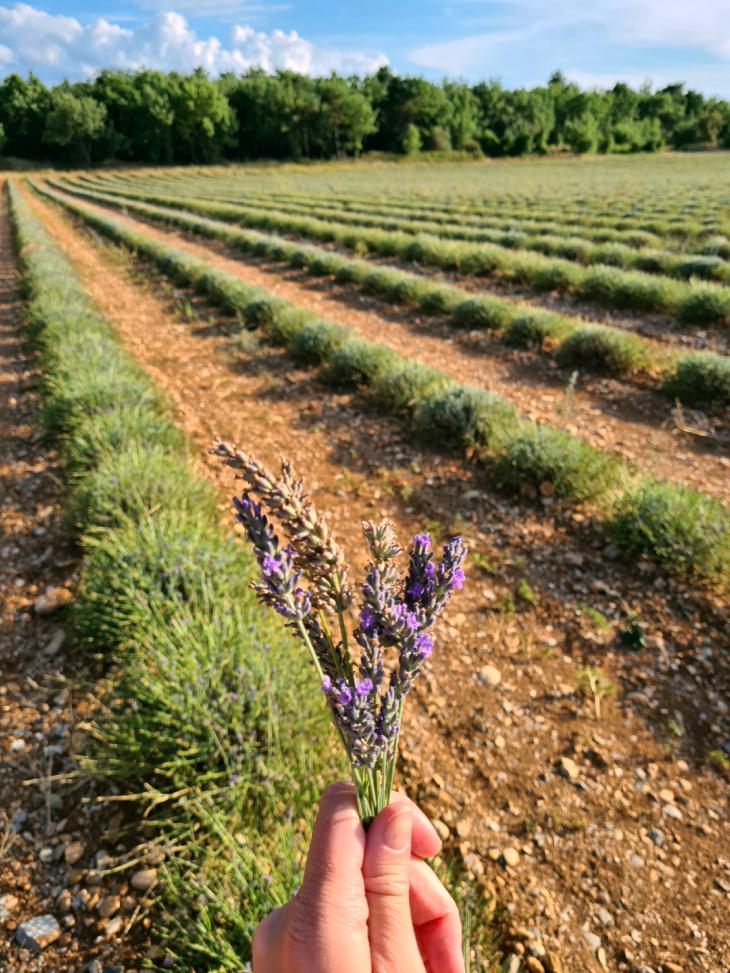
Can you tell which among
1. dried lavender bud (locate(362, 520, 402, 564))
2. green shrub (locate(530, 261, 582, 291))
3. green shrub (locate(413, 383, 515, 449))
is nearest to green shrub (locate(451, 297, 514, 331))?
green shrub (locate(530, 261, 582, 291))

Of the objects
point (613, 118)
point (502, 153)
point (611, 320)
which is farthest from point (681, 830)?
point (613, 118)

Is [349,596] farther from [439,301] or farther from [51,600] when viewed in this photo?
[439,301]

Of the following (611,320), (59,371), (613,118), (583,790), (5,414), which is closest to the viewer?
(583,790)

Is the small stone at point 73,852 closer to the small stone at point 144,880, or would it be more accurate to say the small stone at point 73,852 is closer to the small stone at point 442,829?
the small stone at point 144,880

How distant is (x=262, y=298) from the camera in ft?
33.6

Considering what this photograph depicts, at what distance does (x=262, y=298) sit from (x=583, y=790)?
965cm

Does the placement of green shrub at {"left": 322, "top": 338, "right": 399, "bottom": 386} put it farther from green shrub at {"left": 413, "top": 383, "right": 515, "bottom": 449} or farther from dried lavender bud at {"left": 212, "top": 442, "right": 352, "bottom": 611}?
dried lavender bud at {"left": 212, "top": 442, "right": 352, "bottom": 611}

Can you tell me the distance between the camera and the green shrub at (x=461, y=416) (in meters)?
5.69

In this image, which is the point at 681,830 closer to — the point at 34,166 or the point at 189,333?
the point at 189,333

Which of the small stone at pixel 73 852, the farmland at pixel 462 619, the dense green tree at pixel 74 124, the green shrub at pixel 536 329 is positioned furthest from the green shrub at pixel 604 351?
the dense green tree at pixel 74 124

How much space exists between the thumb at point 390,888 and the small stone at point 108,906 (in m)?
1.62

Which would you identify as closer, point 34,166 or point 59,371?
point 59,371

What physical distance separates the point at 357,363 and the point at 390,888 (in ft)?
21.6

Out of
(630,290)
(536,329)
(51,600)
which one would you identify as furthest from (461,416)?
(630,290)
